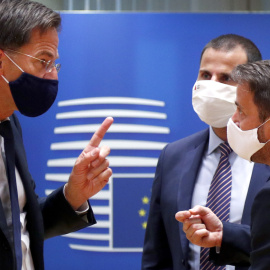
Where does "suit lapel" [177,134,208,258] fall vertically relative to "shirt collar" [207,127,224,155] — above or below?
below

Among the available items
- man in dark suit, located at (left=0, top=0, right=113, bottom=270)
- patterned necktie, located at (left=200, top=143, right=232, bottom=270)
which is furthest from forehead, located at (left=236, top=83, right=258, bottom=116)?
man in dark suit, located at (left=0, top=0, right=113, bottom=270)

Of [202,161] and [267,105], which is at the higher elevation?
[267,105]

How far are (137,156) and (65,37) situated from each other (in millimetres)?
978

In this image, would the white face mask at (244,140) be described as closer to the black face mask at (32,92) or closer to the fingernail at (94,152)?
the fingernail at (94,152)

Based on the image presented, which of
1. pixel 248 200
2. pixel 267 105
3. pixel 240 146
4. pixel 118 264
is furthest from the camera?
pixel 118 264

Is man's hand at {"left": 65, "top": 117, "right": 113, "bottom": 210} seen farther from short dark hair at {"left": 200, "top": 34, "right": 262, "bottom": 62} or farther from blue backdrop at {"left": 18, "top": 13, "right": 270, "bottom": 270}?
blue backdrop at {"left": 18, "top": 13, "right": 270, "bottom": 270}

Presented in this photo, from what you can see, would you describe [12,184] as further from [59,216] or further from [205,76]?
[205,76]

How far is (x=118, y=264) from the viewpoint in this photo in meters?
3.45

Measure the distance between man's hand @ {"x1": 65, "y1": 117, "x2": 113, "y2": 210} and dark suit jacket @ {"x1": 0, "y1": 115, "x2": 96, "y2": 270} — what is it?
0.09m

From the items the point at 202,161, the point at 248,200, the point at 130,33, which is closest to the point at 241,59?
the point at 202,161

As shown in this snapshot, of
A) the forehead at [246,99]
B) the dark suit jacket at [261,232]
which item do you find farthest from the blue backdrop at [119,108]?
the dark suit jacket at [261,232]

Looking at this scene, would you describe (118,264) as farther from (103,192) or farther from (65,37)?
(65,37)

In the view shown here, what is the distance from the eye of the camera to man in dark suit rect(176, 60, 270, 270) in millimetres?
1591

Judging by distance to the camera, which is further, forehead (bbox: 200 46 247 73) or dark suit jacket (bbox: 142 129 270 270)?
forehead (bbox: 200 46 247 73)
